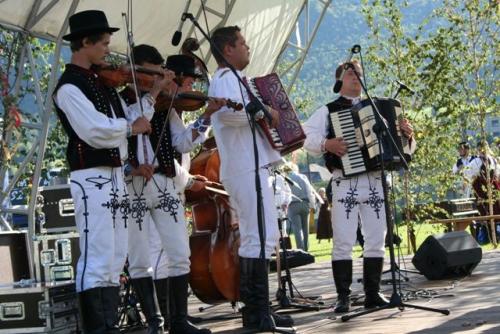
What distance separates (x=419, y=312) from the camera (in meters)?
6.39

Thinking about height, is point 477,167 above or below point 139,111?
above

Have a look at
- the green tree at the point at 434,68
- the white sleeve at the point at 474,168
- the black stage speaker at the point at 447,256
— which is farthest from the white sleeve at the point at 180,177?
the white sleeve at the point at 474,168

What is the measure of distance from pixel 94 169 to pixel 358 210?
2.50m

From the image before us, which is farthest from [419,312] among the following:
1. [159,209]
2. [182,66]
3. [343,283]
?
[182,66]

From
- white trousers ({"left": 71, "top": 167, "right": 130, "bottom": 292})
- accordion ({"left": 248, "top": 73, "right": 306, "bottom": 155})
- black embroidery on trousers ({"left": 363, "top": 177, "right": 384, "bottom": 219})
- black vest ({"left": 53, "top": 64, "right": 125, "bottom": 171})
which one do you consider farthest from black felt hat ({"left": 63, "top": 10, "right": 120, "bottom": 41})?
black embroidery on trousers ({"left": 363, "top": 177, "right": 384, "bottom": 219})

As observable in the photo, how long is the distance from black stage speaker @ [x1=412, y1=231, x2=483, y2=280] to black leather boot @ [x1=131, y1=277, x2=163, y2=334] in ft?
11.4

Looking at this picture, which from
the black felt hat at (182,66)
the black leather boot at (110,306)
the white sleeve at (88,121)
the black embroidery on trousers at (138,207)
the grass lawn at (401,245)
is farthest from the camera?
the grass lawn at (401,245)

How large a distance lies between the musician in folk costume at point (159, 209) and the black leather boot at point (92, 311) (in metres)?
0.69

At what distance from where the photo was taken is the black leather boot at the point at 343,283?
689cm

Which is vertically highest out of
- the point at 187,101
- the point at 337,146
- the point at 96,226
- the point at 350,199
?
the point at 187,101

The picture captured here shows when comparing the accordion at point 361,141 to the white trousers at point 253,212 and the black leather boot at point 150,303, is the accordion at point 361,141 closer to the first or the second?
the white trousers at point 253,212

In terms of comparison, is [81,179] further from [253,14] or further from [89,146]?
[253,14]

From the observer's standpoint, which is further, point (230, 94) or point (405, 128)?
point (405, 128)

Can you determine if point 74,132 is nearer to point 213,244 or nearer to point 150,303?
point 150,303
